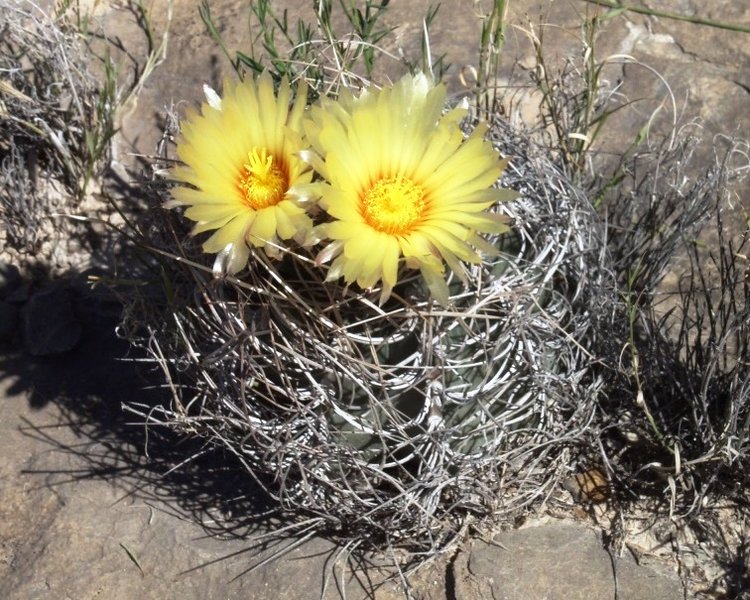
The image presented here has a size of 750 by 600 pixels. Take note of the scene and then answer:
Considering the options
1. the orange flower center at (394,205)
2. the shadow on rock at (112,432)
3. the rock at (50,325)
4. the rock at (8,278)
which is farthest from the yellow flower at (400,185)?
the rock at (8,278)

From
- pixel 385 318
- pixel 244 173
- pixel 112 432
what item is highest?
pixel 244 173

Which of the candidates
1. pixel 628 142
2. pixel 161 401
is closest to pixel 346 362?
pixel 161 401

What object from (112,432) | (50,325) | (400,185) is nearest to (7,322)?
(50,325)

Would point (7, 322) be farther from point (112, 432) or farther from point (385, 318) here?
point (385, 318)

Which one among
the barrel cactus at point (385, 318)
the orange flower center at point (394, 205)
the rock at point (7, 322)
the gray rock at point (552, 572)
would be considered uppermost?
the orange flower center at point (394, 205)

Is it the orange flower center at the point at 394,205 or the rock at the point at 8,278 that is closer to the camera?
the orange flower center at the point at 394,205

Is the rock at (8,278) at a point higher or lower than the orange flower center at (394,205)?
lower

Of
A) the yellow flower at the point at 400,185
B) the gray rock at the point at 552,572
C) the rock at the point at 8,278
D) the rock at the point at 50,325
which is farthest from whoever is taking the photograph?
the rock at the point at 8,278

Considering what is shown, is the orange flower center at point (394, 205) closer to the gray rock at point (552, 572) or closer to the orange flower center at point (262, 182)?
the orange flower center at point (262, 182)
